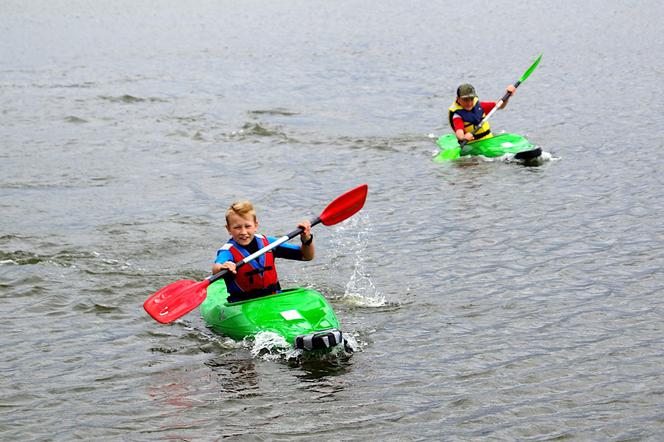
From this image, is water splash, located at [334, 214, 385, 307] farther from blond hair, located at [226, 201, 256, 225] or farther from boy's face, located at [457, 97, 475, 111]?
boy's face, located at [457, 97, 475, 111]

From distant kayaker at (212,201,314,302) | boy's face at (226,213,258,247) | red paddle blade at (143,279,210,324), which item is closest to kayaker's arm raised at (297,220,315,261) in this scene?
distant kayaker at (212,201,314,302)

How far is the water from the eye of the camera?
643 centimetres

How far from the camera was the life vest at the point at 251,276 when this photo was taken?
25.4ft

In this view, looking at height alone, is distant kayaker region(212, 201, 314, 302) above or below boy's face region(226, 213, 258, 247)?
below

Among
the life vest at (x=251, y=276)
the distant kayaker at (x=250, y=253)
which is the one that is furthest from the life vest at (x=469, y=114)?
the life vest at (x=251, y=276)

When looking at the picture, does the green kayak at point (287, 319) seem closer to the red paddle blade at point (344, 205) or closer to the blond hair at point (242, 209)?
the blond hair at point (242, 209)

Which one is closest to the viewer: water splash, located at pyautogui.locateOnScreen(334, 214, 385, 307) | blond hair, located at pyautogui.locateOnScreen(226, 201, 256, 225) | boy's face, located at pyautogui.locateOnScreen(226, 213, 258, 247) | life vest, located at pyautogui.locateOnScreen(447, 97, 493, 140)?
blond hair, located at pyautogui.locateOnScreen(226, 201, 256, 225)

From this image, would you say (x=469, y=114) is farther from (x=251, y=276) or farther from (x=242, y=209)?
(x=242, y=209)

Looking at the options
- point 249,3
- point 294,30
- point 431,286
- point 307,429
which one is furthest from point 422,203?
point 249,3

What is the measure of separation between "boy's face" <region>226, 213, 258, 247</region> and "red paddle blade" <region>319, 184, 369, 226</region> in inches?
35.4

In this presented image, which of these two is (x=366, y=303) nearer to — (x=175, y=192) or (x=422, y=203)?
(x=422, y=203)

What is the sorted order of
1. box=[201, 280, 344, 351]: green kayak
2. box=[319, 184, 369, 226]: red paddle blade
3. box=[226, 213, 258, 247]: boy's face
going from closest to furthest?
box=[201, 280, 344, 351]: green kayak
box=[226, 213, 258, 247]: boy's face
box=[319, 184, 369, 226]: red paddle blade

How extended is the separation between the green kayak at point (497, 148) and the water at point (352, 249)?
0.21m

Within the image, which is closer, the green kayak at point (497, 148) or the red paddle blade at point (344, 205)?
the red paddle blade at point (344, 205)
